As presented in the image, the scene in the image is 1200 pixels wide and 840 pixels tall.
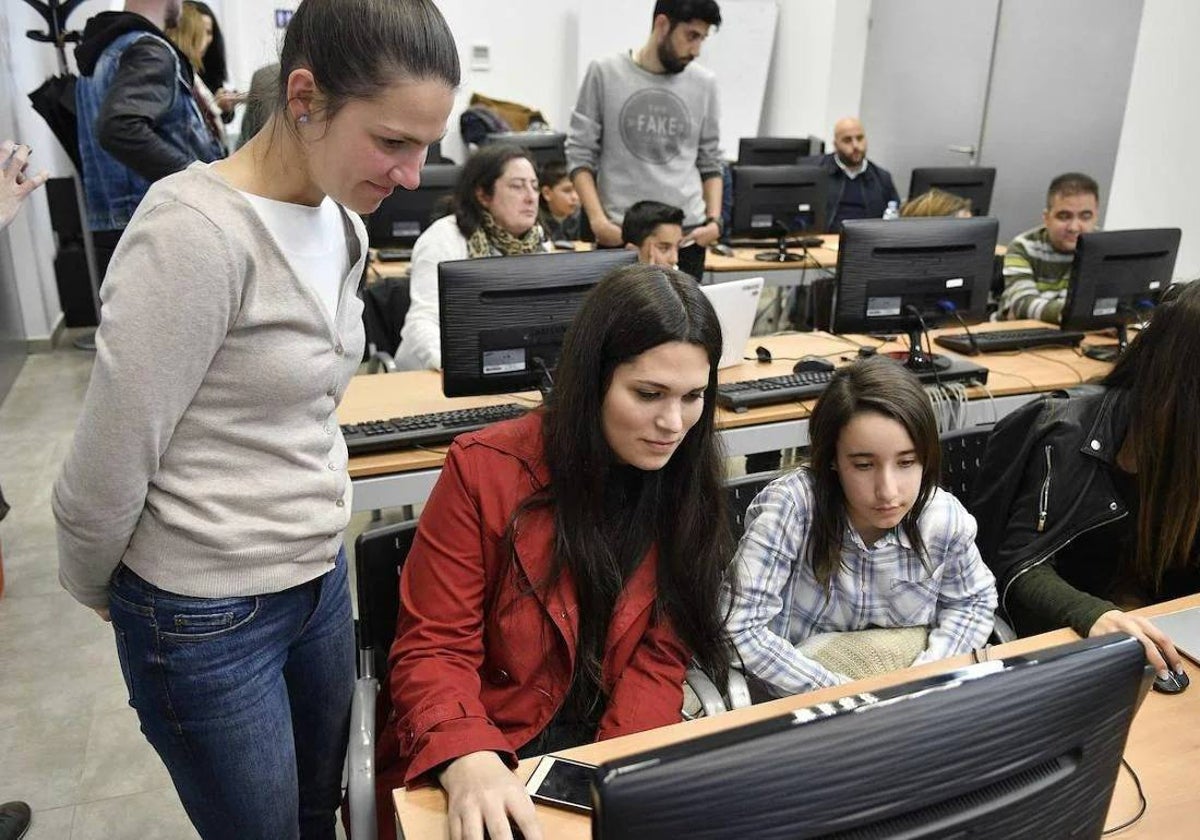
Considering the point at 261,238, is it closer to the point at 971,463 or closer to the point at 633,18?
the point at 971,463

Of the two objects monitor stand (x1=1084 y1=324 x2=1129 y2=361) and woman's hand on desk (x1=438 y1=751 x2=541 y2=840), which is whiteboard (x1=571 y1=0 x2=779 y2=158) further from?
woman's hand on desk (x1=438 y1=751 x2=541 y2=840)

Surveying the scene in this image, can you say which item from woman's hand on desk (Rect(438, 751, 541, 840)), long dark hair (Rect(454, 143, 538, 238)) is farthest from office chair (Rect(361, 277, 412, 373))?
woman's hand on desk (Rect(438, 751, 541, 840))

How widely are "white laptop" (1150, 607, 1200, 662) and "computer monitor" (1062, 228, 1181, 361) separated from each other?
163 cm

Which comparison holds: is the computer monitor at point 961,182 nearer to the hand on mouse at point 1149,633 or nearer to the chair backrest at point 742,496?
the chair backrest at point 742,496

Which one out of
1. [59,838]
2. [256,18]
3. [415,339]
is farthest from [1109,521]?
[256,18]

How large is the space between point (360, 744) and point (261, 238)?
24.8 inches

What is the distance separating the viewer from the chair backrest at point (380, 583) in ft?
4.43

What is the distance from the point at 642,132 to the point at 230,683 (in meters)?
2.92

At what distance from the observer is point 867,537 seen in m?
1.54

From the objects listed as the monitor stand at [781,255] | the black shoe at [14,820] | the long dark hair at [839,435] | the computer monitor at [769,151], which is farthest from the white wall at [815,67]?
the black shoe at [14,820]

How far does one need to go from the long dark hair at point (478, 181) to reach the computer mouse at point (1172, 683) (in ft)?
6.96

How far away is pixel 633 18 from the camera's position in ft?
22.7

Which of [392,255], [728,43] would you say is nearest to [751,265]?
[392,255]

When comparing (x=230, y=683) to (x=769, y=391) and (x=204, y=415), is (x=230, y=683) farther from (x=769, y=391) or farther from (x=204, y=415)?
(x=769, y=391)
